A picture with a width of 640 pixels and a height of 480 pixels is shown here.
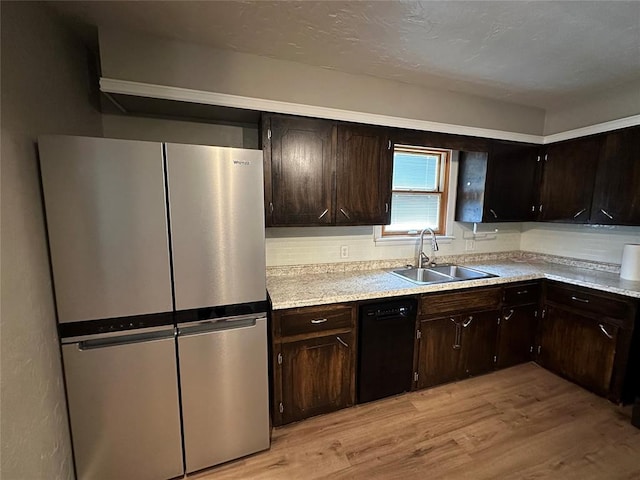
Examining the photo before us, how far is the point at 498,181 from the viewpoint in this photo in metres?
2.77

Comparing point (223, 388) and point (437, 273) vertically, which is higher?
point (437, 273)

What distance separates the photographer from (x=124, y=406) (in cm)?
147

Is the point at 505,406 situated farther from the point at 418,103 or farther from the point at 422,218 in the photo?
the point at 418,103

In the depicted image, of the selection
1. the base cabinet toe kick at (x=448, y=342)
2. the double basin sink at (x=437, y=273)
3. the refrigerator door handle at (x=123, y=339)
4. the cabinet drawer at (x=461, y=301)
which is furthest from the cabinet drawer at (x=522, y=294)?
the refrigerator door handle at (x=123, y=339)

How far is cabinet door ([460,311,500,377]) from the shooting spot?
2.42 m

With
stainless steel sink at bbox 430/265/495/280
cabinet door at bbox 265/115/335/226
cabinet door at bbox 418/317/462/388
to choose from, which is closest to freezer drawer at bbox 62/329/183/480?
cabinet door at bbox 265/115/335/226

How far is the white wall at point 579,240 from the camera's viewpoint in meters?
2.60

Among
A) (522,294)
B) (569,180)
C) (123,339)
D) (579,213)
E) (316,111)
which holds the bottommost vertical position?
(522,294)

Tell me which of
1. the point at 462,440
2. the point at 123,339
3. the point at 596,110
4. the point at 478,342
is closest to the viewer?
the point at 123,339

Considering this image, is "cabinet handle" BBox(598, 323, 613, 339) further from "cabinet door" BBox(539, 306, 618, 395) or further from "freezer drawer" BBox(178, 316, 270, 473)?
"freezer drawer" BBox(178, 316, 270, 473)

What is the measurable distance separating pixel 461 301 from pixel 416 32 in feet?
6.40

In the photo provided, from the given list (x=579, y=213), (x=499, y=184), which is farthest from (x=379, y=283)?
(x=579, y=213)

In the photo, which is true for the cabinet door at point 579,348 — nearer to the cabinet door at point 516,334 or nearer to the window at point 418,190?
the cabinet door at point 516,334

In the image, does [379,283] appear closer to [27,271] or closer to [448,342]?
[448,342]
